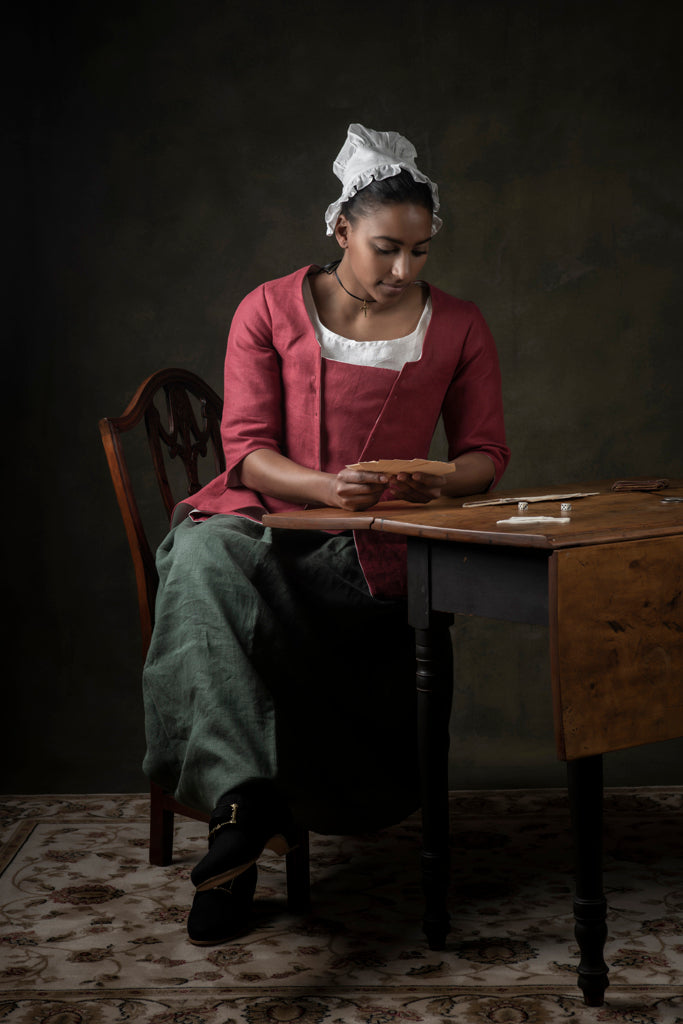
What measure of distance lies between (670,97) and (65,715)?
2775 mm

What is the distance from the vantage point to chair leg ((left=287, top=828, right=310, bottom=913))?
7.84 ft

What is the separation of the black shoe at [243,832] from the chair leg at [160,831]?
0.67 m

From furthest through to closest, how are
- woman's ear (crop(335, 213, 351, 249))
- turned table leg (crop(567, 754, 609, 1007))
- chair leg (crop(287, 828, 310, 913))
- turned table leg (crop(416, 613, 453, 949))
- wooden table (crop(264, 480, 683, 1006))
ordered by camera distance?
woman's ear (crop(335, 213, 351, 249)) < chair leg (crop(287, 828, 310, 913)) < turned table leg (crop(416, 613, 453, 949)) < turned table leg (crop(567, 754, 609, 1007)) < wooden table (crop(264, 480, 683, 1006))

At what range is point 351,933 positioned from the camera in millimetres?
2293

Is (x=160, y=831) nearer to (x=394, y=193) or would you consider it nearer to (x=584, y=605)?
(x=584, y=605)

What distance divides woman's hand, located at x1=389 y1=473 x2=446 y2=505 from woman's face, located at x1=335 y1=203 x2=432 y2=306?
50 centimetres

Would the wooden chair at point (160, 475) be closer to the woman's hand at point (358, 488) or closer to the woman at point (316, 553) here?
the woman at point (316, 553)

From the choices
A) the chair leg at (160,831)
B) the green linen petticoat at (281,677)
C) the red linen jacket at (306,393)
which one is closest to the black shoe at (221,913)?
the green linen petticoat at (281,677)

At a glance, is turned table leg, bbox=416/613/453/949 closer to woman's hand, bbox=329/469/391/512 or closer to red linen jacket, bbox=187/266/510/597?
woman's hand, bbox=329/469/391/512

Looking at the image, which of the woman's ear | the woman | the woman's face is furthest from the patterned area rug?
the woman's ear

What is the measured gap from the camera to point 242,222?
3.48 metres

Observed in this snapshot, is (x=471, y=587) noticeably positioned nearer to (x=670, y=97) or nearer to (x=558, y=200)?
(x=558, y=200)

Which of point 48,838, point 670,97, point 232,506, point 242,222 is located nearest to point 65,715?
point 48,838

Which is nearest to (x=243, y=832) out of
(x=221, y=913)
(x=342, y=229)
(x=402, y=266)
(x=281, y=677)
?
(x=221, y=913)
